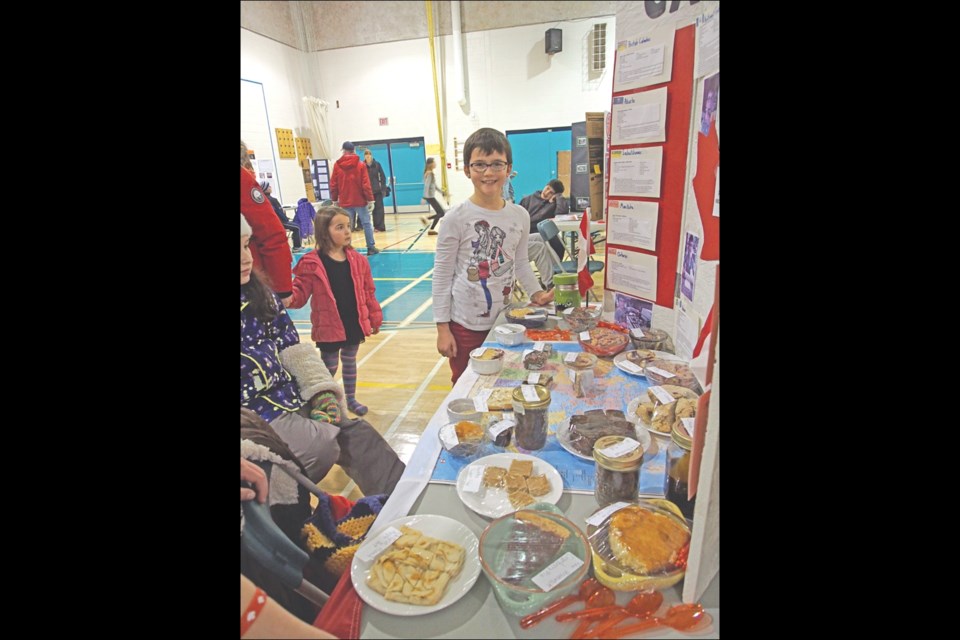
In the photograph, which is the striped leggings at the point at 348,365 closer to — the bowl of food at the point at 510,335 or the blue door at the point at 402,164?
the bowl of food at the point at 510,335

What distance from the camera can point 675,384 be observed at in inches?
63.5

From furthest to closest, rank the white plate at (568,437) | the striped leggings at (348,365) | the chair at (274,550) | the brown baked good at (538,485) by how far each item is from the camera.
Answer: the striped leggings at (348,365)
the white plate at (568,437)
the brown baked good at (538,485)
the chair at (274,550)

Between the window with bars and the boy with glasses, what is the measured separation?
9.36m

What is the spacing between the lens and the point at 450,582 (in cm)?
89

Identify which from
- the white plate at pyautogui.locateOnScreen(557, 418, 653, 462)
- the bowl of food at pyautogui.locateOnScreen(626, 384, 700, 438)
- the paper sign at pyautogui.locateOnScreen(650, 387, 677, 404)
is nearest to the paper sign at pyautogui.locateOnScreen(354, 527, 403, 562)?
the white plate at pyautogui.locateOnScreen(557, 418, 653, 462)

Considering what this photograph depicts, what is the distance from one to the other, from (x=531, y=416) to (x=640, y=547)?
1.56ft

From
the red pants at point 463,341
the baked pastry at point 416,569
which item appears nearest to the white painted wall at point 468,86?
the red pants at point 463,341

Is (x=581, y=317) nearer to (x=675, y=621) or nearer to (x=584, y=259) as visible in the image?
(x=584, y=259)

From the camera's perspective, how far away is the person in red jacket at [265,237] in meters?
0.81

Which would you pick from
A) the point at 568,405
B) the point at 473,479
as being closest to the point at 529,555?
the point at 473,479

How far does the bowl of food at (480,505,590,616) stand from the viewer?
824 millimetres

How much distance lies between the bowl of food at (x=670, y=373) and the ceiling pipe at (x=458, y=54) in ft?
33.8
